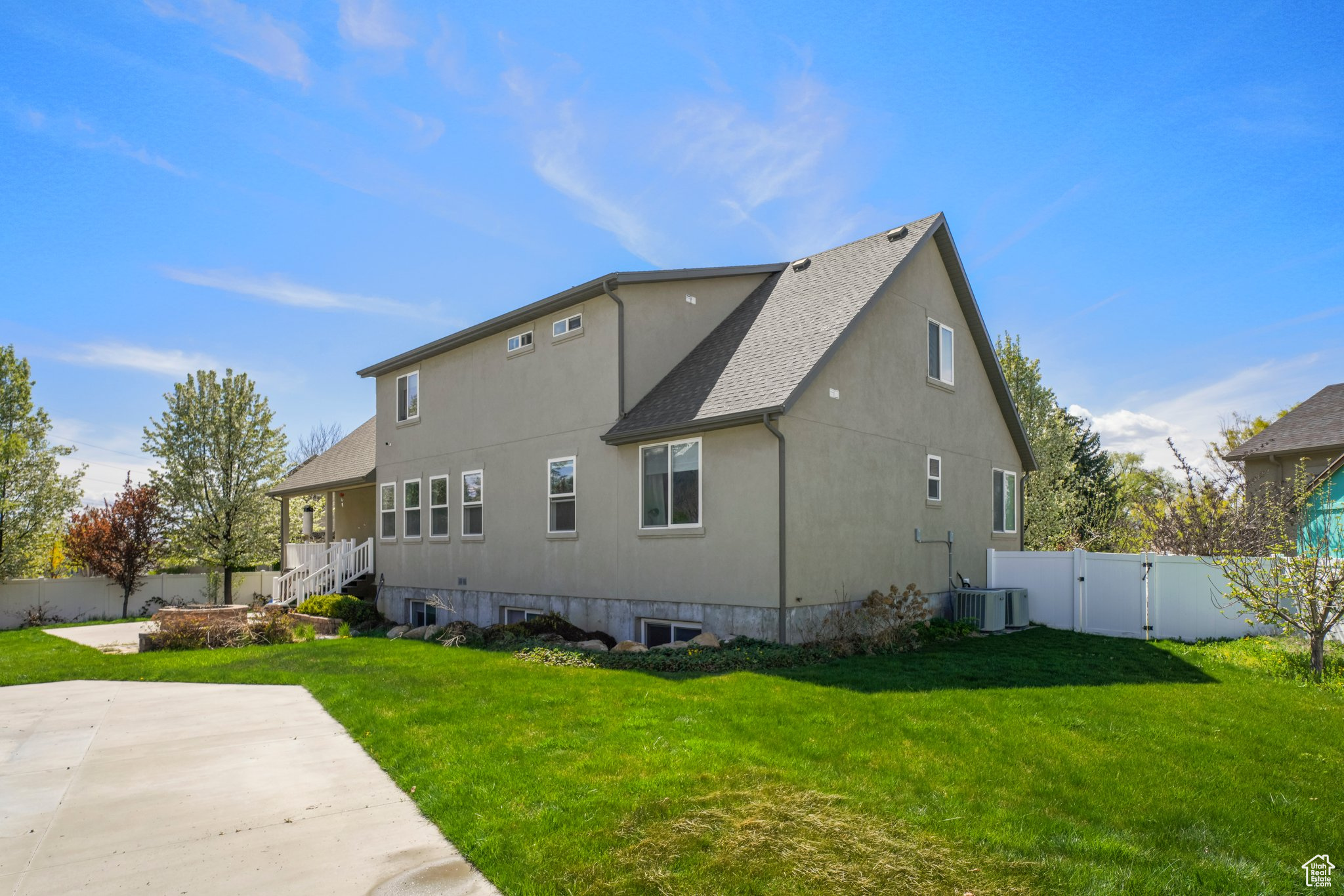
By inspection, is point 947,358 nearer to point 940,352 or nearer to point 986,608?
point 940,352

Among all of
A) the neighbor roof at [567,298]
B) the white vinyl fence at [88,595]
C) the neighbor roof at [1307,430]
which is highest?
the neighbor roof at [567,298]

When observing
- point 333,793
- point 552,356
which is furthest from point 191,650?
point 333,793

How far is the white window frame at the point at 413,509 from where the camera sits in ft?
65.8

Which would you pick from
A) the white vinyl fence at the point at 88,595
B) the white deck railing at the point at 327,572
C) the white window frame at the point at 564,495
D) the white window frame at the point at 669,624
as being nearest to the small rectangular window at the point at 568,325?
the white window frame at the point at 564,495

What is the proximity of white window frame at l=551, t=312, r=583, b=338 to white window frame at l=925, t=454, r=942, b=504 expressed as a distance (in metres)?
7.25

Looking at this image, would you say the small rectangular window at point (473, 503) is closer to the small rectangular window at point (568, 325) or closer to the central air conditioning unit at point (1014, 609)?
the small rectangular window at point (568, 325)

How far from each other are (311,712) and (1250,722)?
965cm

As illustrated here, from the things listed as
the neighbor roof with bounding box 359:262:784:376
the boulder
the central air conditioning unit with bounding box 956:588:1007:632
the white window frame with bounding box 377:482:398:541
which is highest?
the neighbor roof with bounding box 359:262:784:376

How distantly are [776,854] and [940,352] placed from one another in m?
13.9

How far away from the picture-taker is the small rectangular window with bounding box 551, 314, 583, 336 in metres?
15.6

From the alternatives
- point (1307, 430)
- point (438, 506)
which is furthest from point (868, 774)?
point (1307, 430)

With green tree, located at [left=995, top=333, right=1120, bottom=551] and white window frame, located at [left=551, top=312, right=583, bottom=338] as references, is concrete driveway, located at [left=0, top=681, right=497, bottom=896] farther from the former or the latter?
green tree, located at [left=995, top=333, right=1120, bottom=551]

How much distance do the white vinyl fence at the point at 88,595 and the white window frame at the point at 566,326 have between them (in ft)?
52.5

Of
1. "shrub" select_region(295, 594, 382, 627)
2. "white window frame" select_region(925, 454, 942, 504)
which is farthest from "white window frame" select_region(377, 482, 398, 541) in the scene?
A: "white window frame" select_region(925, 454, 942, 504)
